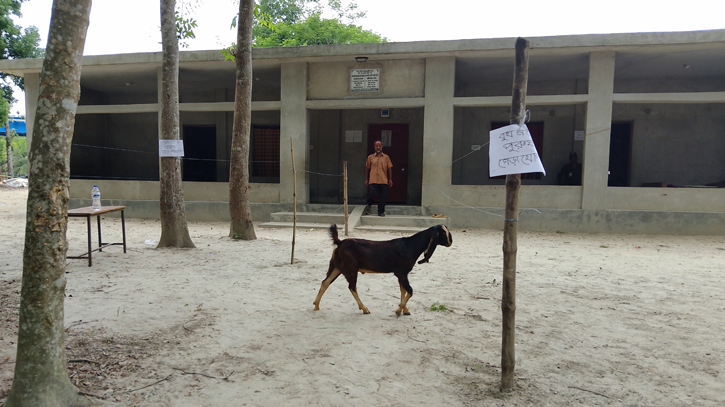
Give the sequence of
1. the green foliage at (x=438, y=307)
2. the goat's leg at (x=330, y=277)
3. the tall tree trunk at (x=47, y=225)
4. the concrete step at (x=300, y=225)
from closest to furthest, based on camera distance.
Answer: the tall tree trunk at (x=47, y=225) → the goat's leg at (x=330, y=277) → the green foliage at (x=438, y=307) → the concrete step at (x=300, y=225)

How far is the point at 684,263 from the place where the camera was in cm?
653

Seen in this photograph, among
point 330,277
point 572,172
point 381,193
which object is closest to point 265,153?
point 381,193

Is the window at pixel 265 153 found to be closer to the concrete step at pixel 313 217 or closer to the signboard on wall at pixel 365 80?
the concrete step at pixel 313 217

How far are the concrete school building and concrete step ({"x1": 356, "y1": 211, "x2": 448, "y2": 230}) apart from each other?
0.45 m

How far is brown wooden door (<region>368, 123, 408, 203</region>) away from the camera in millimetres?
12578

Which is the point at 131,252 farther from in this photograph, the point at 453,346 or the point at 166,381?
the point at 453,346

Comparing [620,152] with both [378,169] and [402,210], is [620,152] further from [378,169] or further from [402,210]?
[378,169]

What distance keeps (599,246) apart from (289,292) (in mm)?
6203

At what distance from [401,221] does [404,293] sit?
598 centimetres

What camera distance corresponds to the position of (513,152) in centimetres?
261

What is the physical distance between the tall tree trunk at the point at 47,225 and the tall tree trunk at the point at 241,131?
528 centimetres

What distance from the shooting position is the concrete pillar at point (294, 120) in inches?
411

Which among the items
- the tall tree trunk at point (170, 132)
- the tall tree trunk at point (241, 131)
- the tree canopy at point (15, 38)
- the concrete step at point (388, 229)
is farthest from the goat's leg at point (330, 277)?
the tree canopy at point (15, 38)

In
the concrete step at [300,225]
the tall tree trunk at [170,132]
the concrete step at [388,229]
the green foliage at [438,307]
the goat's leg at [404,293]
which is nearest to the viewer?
the goat's leg at [404,293]
